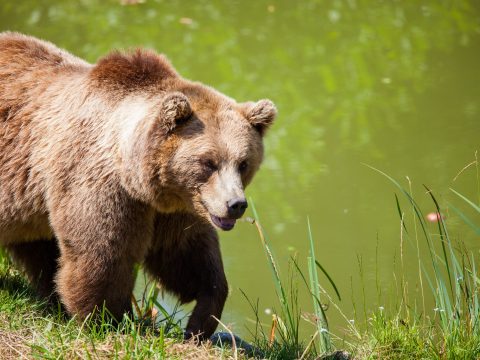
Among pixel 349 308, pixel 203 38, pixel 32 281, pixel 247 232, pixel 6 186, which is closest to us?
pixel 6 186

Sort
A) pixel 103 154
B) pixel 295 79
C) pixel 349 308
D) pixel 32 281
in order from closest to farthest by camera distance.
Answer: pixel 103 154 → pixel 32 281 → pixel 349 308 → pixel 295 79

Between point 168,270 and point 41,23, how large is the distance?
866 cm

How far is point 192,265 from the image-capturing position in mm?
5613

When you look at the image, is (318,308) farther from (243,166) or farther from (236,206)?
(243,166)

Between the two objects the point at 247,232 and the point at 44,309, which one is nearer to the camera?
the point at 44,309

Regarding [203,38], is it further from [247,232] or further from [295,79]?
[247,232]

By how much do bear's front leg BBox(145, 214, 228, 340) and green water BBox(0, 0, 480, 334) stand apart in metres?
1.62

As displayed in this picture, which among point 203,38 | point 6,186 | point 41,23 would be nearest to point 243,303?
point 6,186

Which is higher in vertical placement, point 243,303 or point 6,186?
point 6,186

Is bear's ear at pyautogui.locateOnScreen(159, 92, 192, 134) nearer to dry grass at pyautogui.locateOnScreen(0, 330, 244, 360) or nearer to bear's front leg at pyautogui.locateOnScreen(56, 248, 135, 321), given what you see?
bear's front leg at pyautogui.locateOnScreen(56, 248, 135, 321)

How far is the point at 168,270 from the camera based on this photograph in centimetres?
567

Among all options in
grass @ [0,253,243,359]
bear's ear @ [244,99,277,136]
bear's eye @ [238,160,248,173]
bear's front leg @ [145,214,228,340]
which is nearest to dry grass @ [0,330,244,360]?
grass @ [0,253,243,359]

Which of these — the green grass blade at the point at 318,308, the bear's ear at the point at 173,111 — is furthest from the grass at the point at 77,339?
the bear's ear at the point at 173,111

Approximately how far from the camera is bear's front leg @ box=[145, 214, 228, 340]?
544cm
